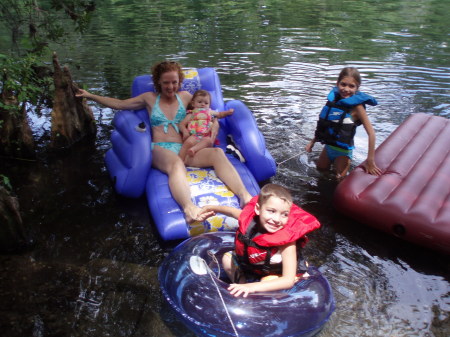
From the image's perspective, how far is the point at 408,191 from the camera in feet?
10.8

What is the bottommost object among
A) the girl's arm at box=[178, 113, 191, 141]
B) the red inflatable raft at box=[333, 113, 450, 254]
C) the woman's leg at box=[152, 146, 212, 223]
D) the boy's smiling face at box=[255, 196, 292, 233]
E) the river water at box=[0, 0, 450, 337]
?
the river water at box=[0, 0, 450, 337]

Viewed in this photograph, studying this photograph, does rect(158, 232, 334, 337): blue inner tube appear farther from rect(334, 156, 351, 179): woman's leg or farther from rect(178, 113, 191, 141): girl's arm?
rect(334, 156, 351, 179): woman's leg

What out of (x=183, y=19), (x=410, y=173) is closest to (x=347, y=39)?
(x=183, y=19)

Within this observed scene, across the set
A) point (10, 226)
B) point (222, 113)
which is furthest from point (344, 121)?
point (10, 226)

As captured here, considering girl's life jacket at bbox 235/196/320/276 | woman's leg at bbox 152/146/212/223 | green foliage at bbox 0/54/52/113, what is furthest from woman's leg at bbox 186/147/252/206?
green foliage at bbox 0/54/52/113

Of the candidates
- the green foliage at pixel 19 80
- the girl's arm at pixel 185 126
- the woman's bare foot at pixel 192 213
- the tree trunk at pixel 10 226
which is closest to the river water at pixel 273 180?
the tree trunk at pixel 10 226

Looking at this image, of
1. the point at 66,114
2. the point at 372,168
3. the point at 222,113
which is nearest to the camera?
the point at 372,168

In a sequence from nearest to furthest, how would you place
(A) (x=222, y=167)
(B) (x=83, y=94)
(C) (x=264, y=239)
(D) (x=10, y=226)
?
(C) (x=264, y=239), (D) (x=10, y=226), (A) (x=222, y=167), (B) (x=83, y=94)

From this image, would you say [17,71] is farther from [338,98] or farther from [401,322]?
[401,322]

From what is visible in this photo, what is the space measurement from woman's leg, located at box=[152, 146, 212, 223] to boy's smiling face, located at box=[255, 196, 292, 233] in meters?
0.53

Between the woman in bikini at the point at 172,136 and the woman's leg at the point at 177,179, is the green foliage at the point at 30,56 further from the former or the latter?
the woman's leg at the point at 177,179

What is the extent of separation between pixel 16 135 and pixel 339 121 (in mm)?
3170

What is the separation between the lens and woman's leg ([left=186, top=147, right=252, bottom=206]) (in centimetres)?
329

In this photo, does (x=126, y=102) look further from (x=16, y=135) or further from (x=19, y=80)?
(x=16, y=135)
